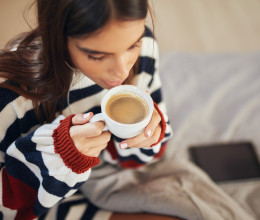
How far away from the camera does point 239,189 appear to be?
1.13m

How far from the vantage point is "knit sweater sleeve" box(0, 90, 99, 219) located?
64 centimetres

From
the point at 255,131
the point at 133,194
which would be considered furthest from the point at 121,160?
the point at 255,131

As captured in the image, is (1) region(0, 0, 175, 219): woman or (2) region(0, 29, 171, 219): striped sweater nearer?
(1) region(0, 0, 175, 219): woman

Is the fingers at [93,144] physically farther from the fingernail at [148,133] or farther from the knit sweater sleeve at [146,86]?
the knit sweater sleeve at [146,86]

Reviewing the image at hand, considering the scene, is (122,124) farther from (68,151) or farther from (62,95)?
(62,95)

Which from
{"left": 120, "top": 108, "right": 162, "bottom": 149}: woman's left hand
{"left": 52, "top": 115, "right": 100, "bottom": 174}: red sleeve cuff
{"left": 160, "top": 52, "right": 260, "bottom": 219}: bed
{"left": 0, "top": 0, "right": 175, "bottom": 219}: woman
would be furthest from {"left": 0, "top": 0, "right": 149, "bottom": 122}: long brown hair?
{"left": 160, "top": 52, "right": 260, "bottom": 219}: bed

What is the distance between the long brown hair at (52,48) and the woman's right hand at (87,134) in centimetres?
15

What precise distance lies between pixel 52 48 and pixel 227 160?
945mm

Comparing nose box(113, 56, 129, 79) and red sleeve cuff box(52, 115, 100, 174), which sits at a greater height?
nose box(113, 56, 129, 79)

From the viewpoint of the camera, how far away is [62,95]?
2.55 ft

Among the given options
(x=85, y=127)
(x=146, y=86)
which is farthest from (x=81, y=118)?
(x=146, y=86)

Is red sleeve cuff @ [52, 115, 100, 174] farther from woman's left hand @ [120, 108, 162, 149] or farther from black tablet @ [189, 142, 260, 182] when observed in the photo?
black tablet @ [189, 142, 260, 182]

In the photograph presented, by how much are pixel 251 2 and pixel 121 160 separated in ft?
6.02

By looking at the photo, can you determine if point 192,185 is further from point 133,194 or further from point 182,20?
point 182,20
